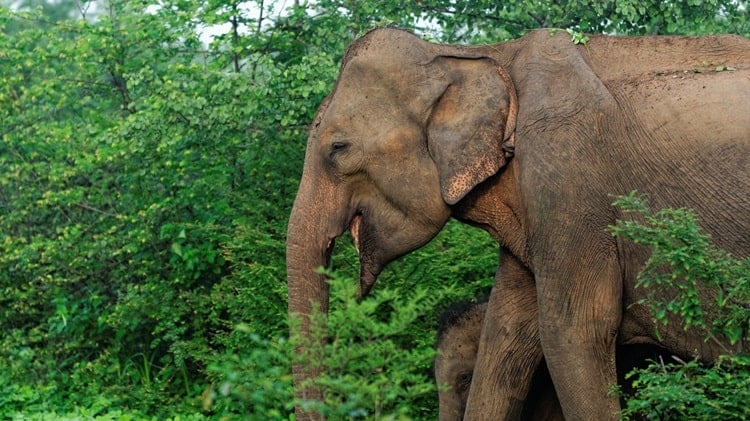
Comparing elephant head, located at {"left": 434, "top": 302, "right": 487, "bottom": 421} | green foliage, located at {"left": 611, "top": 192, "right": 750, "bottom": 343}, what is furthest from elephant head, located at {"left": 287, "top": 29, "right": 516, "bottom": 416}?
green foliage, located at {"left": 611, "top": 192, "right": 750, "bottom": 343}

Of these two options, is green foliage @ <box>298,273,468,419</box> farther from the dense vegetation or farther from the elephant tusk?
the dense vegetation

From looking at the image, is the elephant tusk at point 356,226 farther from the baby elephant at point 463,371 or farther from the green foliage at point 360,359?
the green foliage at point 360,359

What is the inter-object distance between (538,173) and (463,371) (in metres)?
1.59

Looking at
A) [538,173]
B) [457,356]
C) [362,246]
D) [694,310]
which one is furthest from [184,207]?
[694,310]

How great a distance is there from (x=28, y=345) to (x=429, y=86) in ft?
17.4

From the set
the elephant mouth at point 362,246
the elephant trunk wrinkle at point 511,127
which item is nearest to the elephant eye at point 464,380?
the elephant mouth at point 362,246

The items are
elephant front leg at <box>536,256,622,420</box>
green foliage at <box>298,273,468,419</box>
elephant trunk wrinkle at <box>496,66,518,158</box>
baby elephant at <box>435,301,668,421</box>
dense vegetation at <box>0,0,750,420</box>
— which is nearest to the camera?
green foliage at <box>298,273,468,419</box>

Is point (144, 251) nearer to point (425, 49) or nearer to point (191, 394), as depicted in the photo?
point (191, 394)

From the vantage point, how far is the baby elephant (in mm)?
8102

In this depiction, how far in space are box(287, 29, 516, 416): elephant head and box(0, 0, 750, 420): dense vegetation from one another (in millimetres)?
1896

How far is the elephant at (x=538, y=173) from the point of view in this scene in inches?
272

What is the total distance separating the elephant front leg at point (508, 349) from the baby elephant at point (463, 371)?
225 millimetres

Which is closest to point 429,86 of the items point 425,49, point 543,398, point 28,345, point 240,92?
point 425,49

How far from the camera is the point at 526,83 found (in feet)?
23.7
